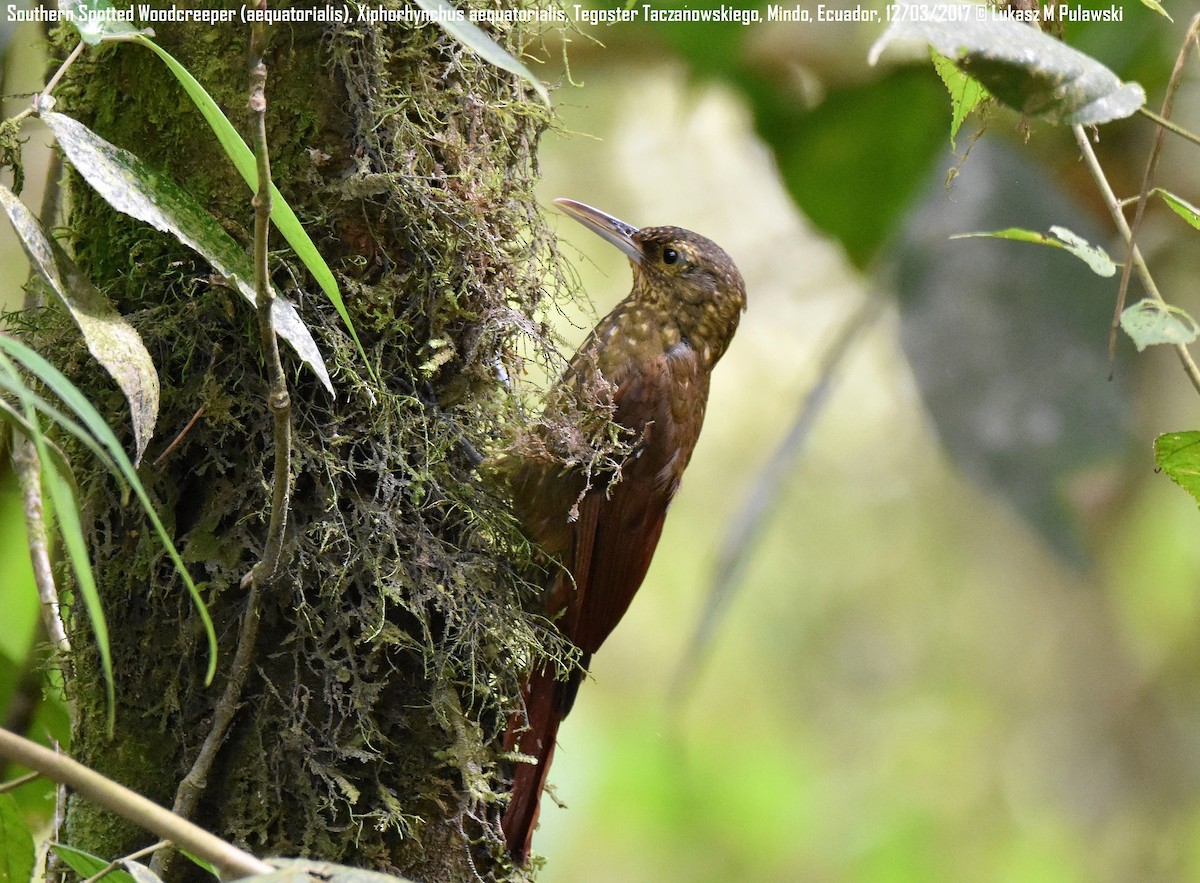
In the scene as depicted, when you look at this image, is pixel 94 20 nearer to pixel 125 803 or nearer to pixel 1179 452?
pixel 125 803

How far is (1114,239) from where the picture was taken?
3219 millimetres

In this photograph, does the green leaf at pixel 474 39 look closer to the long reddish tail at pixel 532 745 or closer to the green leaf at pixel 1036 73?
the green leaf at pixel 1036 73

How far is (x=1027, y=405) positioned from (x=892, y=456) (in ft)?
11.2

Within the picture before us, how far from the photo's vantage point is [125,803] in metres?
0.90

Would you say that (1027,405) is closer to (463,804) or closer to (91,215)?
(463,804)

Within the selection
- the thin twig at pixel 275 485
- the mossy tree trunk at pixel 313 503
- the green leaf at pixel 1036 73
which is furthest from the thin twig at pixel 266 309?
the green leaf at pixel 1036 73

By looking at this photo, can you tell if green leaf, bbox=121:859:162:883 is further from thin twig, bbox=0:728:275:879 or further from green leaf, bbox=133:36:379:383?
green leaf, bbox=133:36:379:383

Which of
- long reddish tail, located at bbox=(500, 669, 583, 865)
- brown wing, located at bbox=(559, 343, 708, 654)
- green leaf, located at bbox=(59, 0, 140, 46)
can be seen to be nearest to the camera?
green leaf, located at bbox=(59, 0, 140, 46)

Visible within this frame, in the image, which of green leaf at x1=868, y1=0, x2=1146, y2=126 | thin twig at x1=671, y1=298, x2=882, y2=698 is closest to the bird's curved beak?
thin twig at x1=671, y1=298, x2=882, y2=698

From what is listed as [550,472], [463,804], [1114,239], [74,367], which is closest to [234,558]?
[74,367]

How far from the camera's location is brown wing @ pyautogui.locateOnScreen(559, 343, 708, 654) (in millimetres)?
2147

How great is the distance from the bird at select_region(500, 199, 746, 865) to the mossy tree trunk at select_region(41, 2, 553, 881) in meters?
0.20

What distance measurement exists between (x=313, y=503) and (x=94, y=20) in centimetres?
66

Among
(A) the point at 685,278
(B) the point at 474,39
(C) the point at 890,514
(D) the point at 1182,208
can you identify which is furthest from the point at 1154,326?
(C) the point at 890,514
